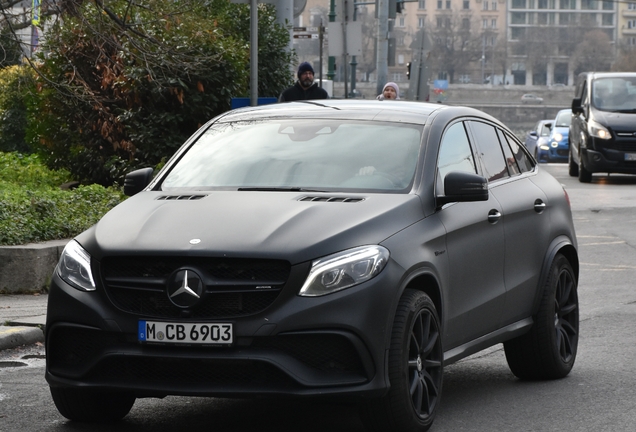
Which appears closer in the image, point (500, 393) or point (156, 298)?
point (156, 298)

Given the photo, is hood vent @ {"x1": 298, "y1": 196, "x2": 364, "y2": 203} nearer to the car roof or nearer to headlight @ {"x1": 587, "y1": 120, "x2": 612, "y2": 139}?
the car roof

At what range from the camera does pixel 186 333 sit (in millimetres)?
5508

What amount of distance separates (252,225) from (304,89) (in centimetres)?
Result: 997

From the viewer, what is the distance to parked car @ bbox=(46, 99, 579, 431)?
548 centimetres

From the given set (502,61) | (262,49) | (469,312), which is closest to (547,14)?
(502,61)

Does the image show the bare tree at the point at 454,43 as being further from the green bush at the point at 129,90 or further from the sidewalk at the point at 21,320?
the sidewalk at the point at 21,320

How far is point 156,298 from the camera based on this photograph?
561 cm

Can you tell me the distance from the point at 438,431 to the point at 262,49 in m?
12.4

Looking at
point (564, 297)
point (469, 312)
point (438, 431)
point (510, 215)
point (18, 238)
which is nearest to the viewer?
point (438, 431)

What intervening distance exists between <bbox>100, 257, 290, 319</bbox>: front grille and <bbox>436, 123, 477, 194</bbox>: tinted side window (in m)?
1.35

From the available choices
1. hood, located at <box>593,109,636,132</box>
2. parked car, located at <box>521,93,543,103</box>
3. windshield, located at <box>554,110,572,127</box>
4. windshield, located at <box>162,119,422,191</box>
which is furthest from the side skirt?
parked car, located at <box>521,93,543,103</box>

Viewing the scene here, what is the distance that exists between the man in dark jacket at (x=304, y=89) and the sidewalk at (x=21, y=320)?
231 inches

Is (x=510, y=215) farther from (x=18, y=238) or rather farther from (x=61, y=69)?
(x=61, y=69)

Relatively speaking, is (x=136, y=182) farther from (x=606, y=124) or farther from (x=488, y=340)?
(x=606, y=124)
